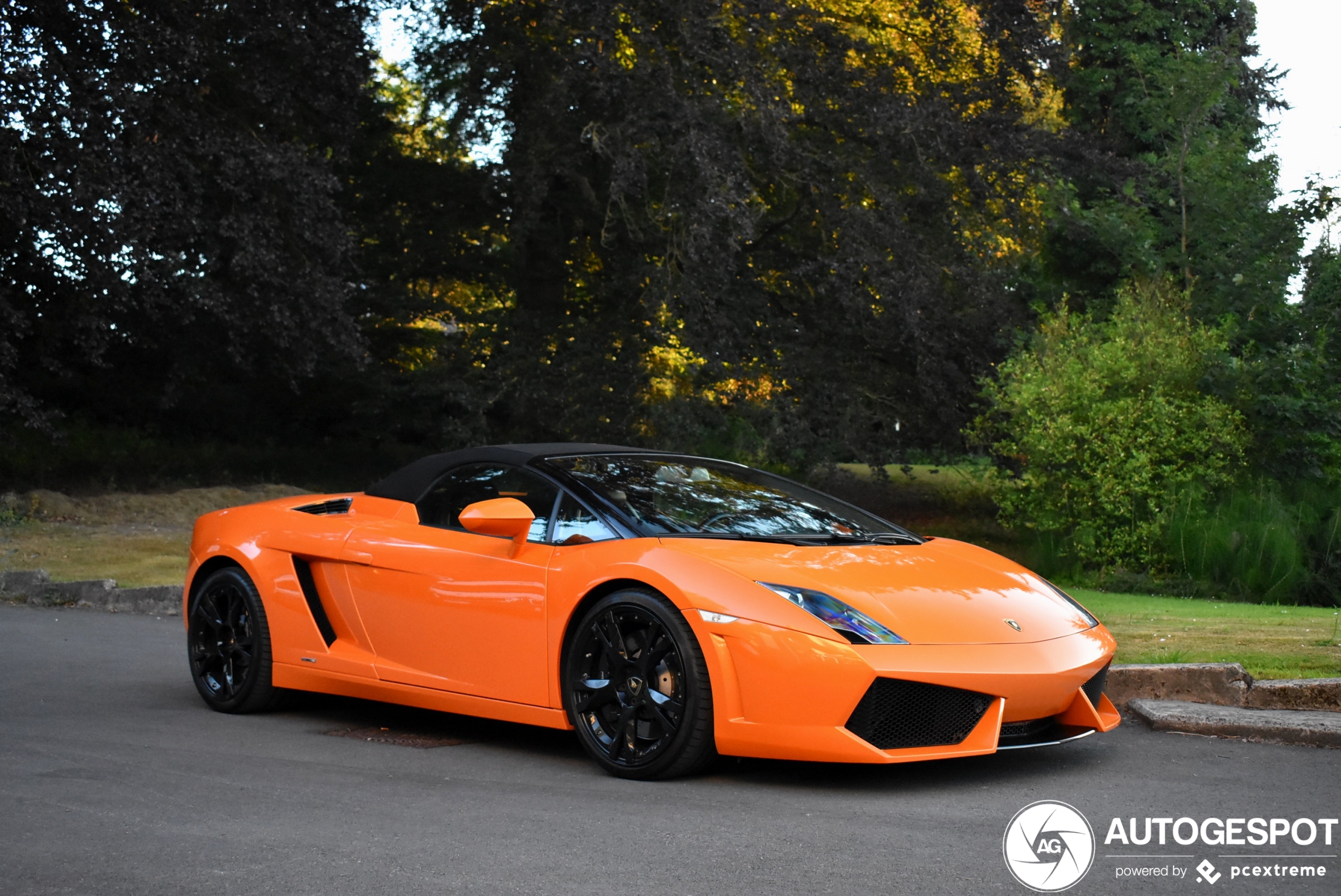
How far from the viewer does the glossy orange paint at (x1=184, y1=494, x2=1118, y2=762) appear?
16.4 feet

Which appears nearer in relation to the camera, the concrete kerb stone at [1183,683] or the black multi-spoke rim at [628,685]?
the black multi-spoke rim at [628,685]

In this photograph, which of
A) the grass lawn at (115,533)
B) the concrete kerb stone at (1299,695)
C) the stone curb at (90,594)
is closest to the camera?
the concrete kerb stone at (1299,695)

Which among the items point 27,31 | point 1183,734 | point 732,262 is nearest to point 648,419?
point 732,262

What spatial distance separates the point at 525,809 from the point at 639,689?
65 cm

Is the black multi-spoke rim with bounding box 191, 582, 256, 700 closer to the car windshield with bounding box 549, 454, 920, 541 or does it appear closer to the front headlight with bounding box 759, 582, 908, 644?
the car windshield with bounding box 549, 454, 920, 541

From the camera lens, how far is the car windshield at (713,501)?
594 cm

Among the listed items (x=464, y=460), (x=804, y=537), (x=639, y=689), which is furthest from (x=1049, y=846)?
(x=464, y=460)

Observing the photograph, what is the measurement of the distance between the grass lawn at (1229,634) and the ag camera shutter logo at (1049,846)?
9.03 ft

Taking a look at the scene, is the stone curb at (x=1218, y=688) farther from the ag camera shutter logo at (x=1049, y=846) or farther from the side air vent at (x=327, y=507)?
the side air vent at (x=327, y=507)

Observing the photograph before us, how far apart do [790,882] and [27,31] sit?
17474mm

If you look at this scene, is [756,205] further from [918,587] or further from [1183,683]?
[918,587]

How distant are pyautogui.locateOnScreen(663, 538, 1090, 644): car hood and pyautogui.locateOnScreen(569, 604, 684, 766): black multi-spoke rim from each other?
0.37 m

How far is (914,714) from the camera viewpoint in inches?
199

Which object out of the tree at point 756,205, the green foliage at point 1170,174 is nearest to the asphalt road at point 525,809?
the green foliage at point 1170,174
